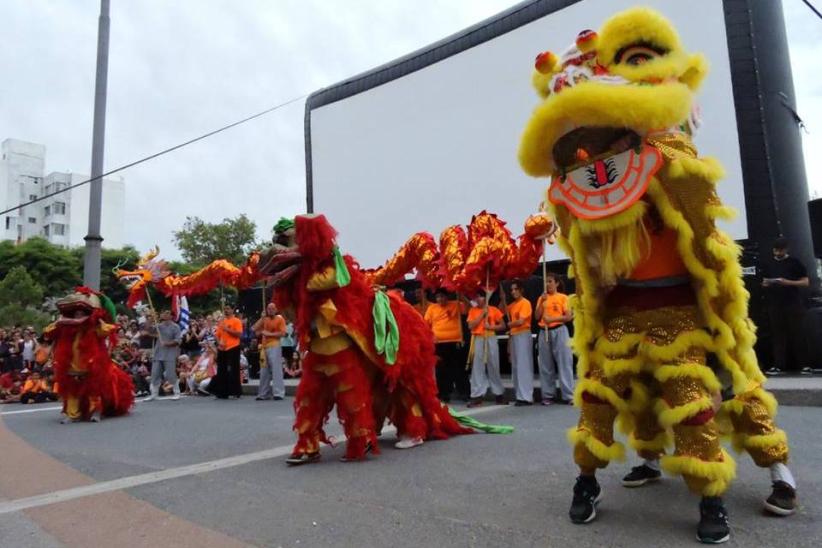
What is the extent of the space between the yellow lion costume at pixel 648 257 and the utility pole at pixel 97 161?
7.67 meters

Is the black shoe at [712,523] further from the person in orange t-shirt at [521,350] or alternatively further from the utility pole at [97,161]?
the utility pole at [97,161]

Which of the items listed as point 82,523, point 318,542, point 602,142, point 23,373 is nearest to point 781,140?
point 602,142

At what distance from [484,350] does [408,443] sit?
114 inches

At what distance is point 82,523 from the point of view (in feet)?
10.2

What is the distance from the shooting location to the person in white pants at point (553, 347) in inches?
277

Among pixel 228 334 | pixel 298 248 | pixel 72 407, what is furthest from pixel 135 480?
pixel 228 334

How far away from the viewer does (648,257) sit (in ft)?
8.54

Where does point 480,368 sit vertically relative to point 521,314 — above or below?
below

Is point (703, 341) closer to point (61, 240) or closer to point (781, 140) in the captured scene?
point (781, 140)

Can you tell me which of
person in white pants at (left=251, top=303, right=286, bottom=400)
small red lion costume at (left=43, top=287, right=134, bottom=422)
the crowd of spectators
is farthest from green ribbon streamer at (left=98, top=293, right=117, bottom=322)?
the crowd of spectators

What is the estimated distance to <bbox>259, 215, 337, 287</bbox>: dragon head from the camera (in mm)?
4211

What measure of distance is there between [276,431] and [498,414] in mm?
2280

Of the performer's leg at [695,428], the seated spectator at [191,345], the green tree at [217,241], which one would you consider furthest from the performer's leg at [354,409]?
the green tree at [217,241]

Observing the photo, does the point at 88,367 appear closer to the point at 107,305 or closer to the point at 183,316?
the point at 107,305
